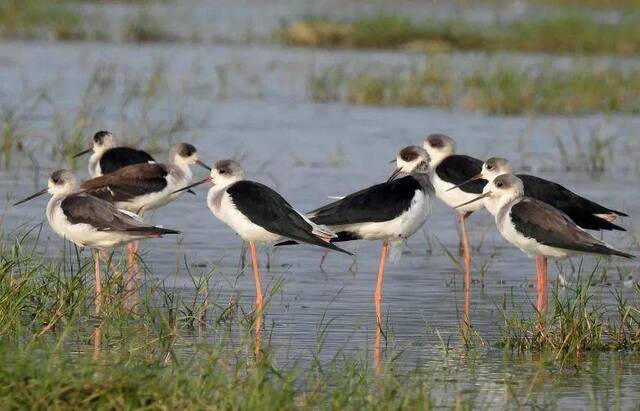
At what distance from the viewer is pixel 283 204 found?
30.1ft

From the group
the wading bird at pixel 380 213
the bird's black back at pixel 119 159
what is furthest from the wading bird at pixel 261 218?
the bird's black back at pixel 119 159

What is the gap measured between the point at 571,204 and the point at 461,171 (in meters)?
1.58

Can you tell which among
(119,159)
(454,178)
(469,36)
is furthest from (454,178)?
(469,36)

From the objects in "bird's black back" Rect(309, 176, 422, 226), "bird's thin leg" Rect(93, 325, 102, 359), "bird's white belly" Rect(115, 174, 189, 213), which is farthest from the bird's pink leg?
"bird's white belly" Rect(115, 174, 189, 213)

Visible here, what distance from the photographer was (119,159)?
473 inches

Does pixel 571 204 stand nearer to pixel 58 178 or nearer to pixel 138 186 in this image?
pixel 138 186

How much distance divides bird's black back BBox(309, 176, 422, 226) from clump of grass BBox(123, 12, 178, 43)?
20.3m

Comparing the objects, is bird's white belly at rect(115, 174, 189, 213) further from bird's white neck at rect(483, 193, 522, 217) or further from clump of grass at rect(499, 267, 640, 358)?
clump of grass at rect(499, 267, 640, 358)

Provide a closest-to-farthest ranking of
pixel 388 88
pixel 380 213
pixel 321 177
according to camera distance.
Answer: pixel 380 213
pixel 321 177
pixel 388 88

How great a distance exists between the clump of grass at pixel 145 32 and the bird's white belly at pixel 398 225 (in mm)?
20251

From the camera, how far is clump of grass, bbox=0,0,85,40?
29.6 m

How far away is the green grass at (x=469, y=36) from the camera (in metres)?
28.4

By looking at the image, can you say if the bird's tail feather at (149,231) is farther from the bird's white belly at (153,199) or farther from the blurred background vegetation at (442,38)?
the blurred background vegetation at (442,38)

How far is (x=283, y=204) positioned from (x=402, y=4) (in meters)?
32.9
